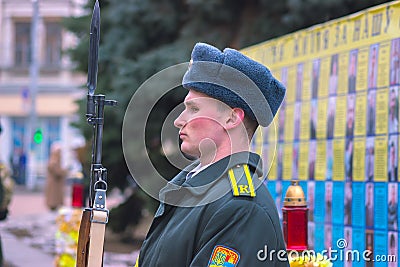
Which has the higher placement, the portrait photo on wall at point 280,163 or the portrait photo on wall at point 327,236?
the portrait photo on wall at point 280,163

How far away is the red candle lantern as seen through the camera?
13.3ft

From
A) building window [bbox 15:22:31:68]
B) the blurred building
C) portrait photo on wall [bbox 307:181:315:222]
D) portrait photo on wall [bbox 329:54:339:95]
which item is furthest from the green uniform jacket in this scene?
building window [bbox 15:22:31:68]

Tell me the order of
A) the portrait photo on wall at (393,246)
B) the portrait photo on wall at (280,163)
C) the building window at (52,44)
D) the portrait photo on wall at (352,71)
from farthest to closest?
the building window at (52,44), the portrait photo on wall at (280,163), the portrait photo on wall at (352,71), the portrait photo on wall at (393,246)

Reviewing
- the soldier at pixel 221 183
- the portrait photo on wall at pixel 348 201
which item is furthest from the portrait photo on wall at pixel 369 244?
the soldier at pixel 221 183

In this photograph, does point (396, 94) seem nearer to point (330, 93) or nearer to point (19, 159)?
point (330, 93)

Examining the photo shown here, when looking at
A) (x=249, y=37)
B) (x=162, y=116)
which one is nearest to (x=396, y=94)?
(x=249, y=37)

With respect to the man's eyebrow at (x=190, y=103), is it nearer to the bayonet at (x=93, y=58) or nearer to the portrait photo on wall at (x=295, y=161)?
the bayonet at (x=93, y=58)

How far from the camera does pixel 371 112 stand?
5.02 metres

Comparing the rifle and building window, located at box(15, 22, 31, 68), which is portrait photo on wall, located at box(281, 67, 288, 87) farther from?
building window, located at box(15, 22, 31, 68)

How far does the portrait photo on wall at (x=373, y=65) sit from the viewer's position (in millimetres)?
5008

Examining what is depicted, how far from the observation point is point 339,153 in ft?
17.8

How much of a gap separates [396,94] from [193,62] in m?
2.40

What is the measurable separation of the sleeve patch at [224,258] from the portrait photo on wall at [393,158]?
2557 mm

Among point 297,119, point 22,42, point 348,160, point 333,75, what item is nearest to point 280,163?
point 297,119
